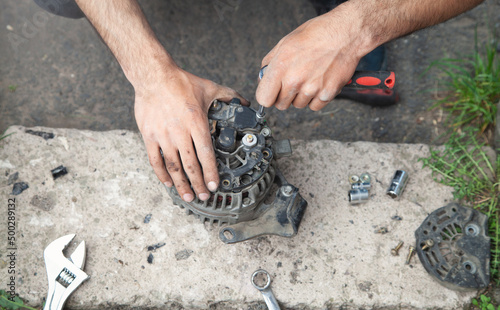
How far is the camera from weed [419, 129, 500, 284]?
252cm

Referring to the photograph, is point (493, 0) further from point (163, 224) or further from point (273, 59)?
point (163, 224)

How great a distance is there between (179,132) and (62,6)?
139cm

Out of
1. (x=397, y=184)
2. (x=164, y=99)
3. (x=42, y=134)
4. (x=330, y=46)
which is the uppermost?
(x=330, y=46)

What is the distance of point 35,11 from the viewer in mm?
3434

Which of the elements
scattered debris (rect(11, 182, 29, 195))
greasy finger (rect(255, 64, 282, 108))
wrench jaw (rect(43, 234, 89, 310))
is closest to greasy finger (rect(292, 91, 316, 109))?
greasy finger (rect(255, 64, 282, 108))

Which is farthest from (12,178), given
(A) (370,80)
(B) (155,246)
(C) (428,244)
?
(C) (428,244)

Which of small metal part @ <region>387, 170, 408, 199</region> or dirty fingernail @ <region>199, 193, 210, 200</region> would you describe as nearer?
dirty fingernail @ <region>199, 193, 210, 200</region>

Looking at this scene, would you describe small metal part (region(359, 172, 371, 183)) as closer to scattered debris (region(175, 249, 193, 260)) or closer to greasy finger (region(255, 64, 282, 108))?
greasy finger (region(255, 64, 282, 108))

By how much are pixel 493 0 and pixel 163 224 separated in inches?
131

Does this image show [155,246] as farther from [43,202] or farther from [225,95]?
[225,95]

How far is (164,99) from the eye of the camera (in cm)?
208

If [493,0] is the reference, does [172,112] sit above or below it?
above

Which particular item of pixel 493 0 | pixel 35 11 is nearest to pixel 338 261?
pixel 493 0

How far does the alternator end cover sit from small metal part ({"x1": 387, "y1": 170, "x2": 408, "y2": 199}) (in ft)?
0.74
